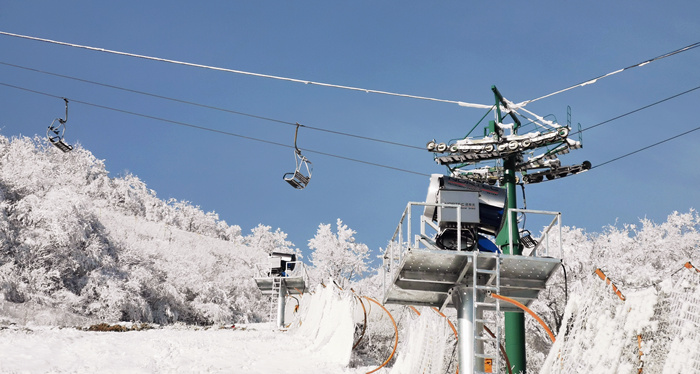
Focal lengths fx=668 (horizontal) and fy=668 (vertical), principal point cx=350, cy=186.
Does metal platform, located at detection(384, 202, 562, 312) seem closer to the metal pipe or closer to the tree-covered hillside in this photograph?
the metal pipe

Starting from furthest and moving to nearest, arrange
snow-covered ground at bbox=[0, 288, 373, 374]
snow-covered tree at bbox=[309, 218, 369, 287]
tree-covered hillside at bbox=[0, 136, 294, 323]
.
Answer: snow-covered tree at bbox=[309, 218, 369, 287] → tree-covered hillside at bbox=[0, 136, 294, 323] → snow-covered ground at bbox=[0, 288, 373, 374]

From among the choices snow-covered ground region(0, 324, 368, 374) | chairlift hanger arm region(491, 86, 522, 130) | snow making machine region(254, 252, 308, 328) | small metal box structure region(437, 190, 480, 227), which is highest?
chairlift hanger arm region(491, 86, 522, 130)

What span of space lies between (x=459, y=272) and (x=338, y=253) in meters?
64.3

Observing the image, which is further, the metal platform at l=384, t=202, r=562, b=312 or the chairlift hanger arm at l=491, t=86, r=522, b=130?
the chairlift hanger arm at l=491, t=86, r=522, b=130

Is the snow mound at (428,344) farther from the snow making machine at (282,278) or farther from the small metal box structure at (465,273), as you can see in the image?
the snow making machine at (282,278)

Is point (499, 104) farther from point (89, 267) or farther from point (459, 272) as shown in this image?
point (89, 267)

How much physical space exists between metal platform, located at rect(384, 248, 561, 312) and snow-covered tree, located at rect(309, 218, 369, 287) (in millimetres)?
61135

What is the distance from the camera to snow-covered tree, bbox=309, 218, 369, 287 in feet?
260

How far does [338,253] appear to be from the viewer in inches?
3150

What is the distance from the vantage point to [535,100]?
92.9 ft

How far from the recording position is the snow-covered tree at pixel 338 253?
3120 inches

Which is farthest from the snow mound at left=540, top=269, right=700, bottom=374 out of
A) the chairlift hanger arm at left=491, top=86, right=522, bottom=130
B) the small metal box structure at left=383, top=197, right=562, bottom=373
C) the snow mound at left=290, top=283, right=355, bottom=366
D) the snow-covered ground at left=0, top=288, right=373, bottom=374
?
the chairlift hanger arm at left=491, top=86, right=522, bottom=130

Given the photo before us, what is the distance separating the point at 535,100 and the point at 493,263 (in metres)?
14.5

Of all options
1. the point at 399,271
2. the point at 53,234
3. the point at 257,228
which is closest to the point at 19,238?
the point at 53,234
